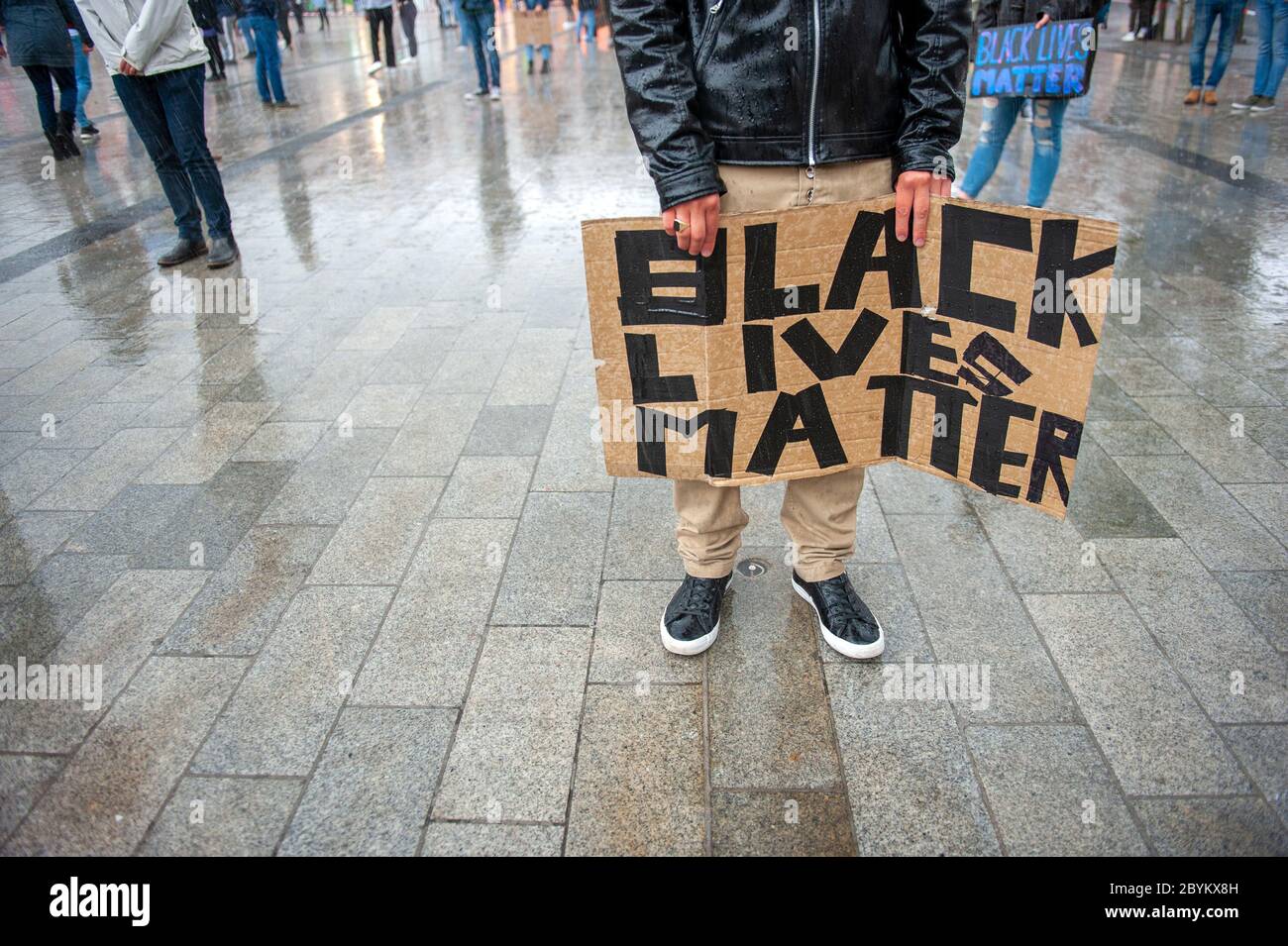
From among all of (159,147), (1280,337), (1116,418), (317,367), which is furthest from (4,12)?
(1280,337)

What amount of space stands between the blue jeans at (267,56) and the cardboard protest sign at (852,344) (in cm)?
1210

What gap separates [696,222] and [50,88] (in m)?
10.2

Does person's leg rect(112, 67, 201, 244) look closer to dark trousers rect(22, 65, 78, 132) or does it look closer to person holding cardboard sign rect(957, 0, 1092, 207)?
dark trousers rect(22, 65, 78, 132)

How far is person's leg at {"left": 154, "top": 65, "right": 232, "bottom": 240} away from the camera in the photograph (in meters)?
5.68

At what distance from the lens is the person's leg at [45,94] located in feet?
29.2

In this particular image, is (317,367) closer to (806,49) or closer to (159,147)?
(159,147)

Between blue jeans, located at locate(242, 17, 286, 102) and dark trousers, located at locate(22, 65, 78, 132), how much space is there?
2977mm

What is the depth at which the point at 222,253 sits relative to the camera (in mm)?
6180

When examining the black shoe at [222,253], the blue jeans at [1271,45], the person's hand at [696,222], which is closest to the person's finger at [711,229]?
the person's hand at [696,222]

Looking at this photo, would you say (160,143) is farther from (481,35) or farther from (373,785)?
(481,35)

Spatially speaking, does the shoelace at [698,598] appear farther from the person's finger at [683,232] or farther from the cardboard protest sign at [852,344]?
the person's finger at [683,232]

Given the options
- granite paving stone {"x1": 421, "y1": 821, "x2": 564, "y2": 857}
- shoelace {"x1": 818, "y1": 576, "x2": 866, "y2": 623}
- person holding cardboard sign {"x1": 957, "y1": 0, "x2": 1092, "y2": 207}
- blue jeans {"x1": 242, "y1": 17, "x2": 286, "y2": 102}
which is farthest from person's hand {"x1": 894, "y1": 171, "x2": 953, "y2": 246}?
blue jeans {"x1": 242, "y1": 17, "x2": 286, "y2": 102}

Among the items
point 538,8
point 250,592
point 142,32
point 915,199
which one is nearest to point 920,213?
point 915,199
